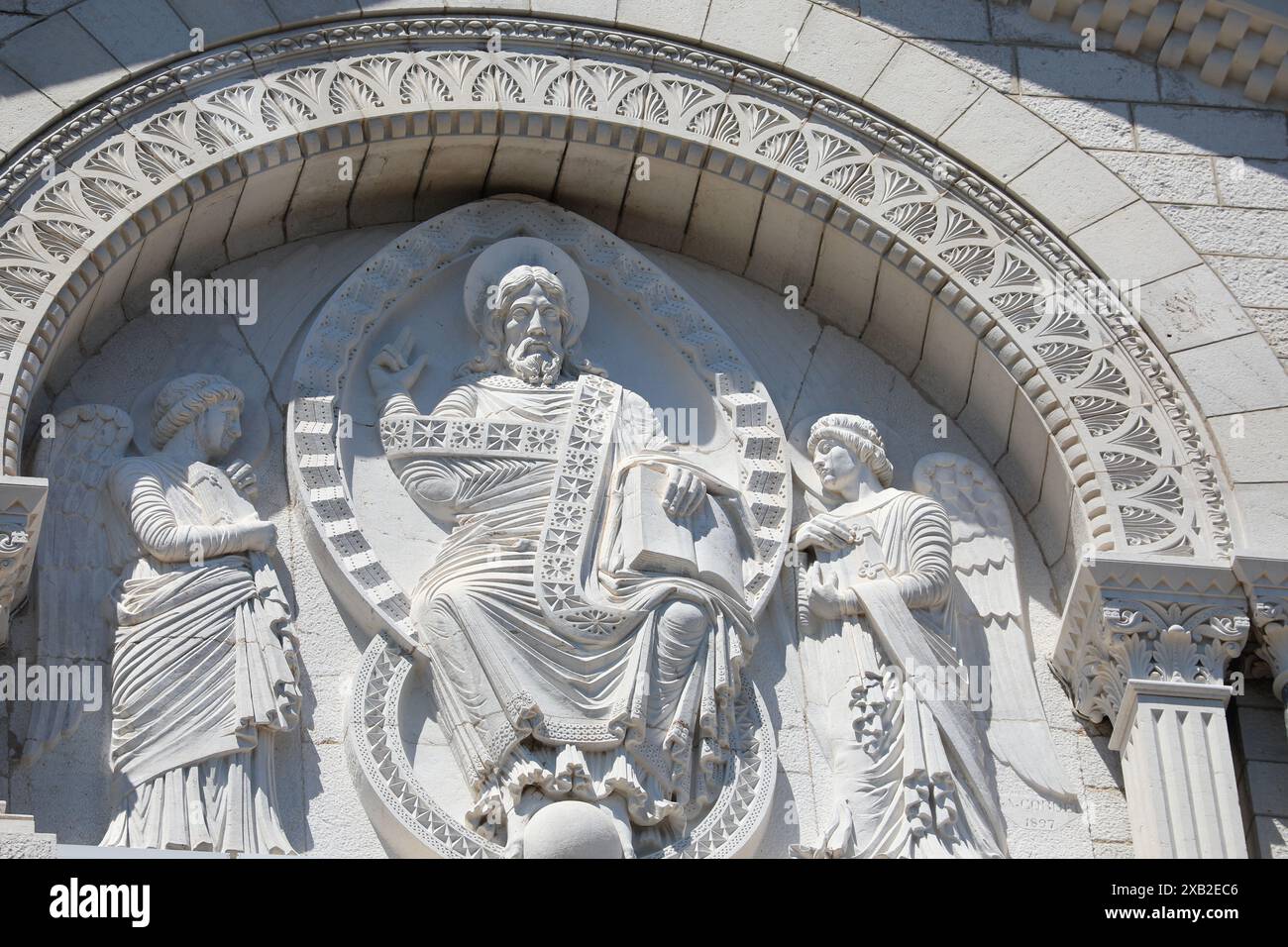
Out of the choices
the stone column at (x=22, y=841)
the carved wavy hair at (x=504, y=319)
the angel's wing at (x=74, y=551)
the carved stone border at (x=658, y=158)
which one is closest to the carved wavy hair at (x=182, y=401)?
the angel's wing at (x=74, y=551)

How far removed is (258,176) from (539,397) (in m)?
1.51

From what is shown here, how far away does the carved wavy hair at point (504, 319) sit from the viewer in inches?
453

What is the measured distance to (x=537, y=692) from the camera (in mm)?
10242

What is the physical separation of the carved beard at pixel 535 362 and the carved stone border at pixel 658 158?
97 cm

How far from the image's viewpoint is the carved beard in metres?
11.4

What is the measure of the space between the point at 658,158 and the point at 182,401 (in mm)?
2407

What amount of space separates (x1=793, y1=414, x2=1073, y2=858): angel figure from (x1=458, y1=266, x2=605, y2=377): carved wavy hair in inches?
42.8

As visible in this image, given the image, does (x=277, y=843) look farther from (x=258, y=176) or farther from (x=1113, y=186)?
(x=1113, y=186)

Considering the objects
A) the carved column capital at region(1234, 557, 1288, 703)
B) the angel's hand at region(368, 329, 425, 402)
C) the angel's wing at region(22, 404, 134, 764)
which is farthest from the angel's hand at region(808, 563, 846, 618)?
the angel's wing at region(22, 404, 134, 764)

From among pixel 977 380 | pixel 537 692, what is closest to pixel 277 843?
pixel 537 692

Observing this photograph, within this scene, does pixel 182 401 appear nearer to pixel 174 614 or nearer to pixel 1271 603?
pixel 174 614

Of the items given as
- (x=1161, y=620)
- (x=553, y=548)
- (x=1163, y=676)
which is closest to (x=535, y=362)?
(x=553, y=548)

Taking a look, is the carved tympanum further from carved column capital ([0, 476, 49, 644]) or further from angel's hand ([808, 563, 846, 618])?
carved column capital ([0, 476, 49, 644])

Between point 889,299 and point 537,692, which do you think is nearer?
point 537,692
